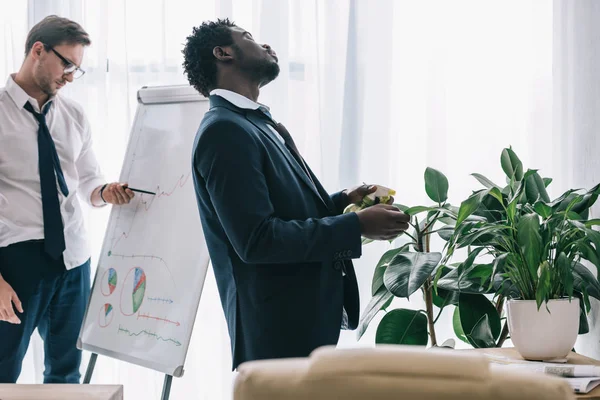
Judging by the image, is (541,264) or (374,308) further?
(374,308)

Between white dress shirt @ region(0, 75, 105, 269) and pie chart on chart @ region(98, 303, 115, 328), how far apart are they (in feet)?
0.62

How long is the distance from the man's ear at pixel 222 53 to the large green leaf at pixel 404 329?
3.50 ft

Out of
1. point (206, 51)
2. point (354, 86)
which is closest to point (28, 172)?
point (206, 51)

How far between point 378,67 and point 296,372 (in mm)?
2309

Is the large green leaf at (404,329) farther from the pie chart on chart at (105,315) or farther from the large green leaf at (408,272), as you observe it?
the pie chart on chart at (105,315)

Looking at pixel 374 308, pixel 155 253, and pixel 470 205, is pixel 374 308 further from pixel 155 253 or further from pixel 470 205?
pixel 155 253

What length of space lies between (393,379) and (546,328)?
1.23 m

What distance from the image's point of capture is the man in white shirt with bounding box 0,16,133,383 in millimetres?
2098

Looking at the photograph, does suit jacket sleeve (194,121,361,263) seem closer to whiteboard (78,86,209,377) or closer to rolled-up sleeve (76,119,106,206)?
whiteboard (78,86,209,377)

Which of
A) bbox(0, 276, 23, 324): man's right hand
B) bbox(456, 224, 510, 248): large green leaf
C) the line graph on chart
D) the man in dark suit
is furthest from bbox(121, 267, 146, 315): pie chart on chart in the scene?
bbox(456, 224, 510, 248): large green leaf

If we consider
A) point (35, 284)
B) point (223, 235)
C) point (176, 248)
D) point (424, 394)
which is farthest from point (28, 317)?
point (424, 394)

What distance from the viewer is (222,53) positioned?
1.88m

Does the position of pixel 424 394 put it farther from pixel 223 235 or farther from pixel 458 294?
pixel 458 294

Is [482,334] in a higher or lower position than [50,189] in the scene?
lower
